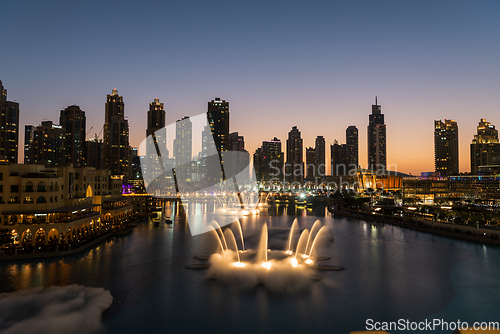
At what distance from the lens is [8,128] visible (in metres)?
126

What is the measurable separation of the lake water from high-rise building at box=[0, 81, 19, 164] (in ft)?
380

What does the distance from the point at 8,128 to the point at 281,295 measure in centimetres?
14365

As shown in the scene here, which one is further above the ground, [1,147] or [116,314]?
[1,147]

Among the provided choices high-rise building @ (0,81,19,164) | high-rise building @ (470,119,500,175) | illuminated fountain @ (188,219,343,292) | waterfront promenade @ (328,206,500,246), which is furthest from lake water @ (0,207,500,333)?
high-rise building @ (470,119,500,175)

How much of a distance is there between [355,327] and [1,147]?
141211 millimetres

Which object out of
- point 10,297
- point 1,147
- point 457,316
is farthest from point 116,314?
point 1,147

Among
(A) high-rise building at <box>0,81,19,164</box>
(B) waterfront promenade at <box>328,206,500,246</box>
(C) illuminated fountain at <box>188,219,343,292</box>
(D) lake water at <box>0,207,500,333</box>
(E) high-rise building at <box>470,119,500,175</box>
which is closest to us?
(D) lake water at <box>0,207,500,333</box>

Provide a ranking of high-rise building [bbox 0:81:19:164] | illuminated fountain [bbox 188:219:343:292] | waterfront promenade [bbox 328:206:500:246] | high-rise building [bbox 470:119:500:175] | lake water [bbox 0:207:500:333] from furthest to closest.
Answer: high-rise building [bbox 470:119:500:175] → high-rise building [bbox 0:81:19:164] → waterfront promenade [bbox 328:206:500:246] → illuminated fountain [bbox 188:219:343:292] → lake water [bbox 0:207:500:333]

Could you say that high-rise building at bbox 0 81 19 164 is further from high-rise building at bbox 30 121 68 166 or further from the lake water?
the lake water

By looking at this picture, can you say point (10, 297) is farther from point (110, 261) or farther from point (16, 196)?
point (16, 196)

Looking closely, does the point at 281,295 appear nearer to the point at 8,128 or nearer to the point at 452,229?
the point at 452,229

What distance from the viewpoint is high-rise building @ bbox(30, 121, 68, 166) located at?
141000 millimetres

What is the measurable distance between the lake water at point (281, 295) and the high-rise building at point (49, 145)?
129 metres

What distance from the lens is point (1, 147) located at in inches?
4717
